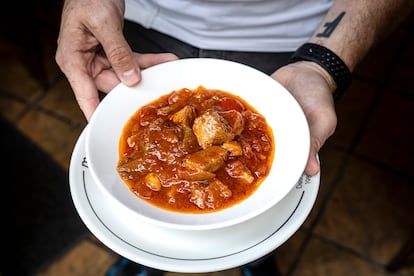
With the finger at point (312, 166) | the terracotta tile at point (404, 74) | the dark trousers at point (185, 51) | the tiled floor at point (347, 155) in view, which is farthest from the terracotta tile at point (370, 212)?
the finger at point (312, 166)

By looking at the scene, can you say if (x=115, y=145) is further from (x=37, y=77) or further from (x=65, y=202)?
(x=37, y=77)

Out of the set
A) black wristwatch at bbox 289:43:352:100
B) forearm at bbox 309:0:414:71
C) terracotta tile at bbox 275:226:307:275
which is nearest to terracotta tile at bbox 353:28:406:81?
terracotta tile at bbox 275:226:307:275

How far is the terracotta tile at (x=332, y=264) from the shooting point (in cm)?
209

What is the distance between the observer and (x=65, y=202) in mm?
2236

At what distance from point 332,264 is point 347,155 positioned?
21.8 inches

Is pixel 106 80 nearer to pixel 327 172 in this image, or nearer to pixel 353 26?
pixel 353 26

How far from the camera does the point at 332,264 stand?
83.0 inches

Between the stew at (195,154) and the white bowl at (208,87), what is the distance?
21 mm

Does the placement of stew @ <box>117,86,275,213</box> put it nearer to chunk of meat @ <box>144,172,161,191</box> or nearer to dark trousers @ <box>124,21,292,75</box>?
chunk of meat @ <box>144,172,161,191</box>

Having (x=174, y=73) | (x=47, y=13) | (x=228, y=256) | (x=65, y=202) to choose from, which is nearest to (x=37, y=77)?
(x=47, y=13)

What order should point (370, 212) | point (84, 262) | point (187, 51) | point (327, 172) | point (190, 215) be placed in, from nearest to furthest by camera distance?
point (190, 215)
point (187, 51)
point (84, 262)
point (370, 212)
point (327, 172)

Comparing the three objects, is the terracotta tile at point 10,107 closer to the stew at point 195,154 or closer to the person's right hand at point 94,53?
the person's right hand at point 94,53

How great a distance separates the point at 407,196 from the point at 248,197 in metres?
1.41

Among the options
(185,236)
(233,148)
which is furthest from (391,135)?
(185,236)
